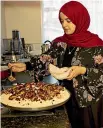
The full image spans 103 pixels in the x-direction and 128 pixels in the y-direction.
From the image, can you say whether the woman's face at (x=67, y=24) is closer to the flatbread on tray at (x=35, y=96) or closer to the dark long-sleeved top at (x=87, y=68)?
the dark long-sleeved top at (x=87, y=68)

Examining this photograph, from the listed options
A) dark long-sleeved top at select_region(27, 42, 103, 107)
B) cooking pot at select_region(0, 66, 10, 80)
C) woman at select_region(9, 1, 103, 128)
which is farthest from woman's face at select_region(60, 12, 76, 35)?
cooking pot at select_region(0, 66, 10, 80)

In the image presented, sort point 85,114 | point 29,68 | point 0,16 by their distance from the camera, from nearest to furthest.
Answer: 1. point 85,114
2. point 29,68
3. point 0,16

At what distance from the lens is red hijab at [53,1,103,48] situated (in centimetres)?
141

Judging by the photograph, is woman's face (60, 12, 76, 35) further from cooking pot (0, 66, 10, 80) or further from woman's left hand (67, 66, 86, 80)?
cooking pot (0, 66, 10, 80)

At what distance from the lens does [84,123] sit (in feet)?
4.49

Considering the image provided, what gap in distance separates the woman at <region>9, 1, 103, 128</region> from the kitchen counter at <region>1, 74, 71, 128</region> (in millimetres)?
311

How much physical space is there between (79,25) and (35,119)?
695mm

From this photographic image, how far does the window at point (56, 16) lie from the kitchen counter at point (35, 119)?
1.89 metres

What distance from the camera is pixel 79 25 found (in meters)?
1.44

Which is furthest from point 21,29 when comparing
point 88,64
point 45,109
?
point 45,109

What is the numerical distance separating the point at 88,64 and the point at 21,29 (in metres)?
1.63

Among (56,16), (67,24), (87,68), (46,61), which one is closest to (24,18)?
(56,16)

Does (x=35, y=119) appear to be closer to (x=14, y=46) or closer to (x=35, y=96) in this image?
(x=35, y=96)

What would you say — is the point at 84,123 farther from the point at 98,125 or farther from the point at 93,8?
the point at 93,8
